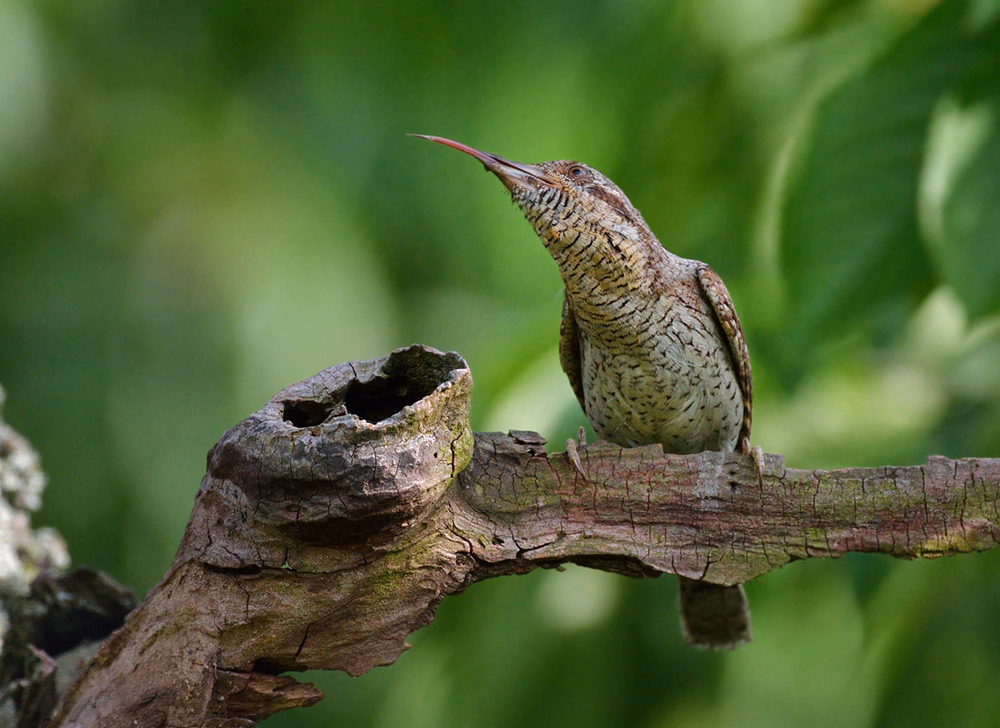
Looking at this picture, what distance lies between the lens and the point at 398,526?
2408 mm

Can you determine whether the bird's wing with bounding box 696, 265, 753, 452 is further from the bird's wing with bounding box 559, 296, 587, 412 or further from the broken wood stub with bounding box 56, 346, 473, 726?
the broken wood stub with bounding box 56, 346, 473, 726

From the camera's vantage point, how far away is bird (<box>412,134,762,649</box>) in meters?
3.17

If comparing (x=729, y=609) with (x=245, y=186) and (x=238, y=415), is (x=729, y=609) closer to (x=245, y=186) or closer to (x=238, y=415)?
(x=238, y=415)

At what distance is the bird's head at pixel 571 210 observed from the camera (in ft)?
10.3

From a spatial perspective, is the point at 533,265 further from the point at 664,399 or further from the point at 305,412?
the point at 305,412

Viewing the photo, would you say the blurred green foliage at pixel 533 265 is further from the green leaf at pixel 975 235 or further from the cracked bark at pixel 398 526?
the cracked bark at pixel 398 526

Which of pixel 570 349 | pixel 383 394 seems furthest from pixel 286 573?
pixel 570 349

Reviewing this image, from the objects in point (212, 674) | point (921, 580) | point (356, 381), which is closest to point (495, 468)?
point (356, 381)

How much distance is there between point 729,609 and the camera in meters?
3.67

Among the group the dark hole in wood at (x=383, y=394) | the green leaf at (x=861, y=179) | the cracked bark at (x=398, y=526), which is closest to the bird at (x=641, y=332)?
the cracked bark at (x=398, y=526)

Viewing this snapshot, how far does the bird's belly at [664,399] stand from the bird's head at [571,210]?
1.33 ft

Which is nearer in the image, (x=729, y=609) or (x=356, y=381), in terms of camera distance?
(x=356, y=381)

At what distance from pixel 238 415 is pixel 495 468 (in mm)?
3385

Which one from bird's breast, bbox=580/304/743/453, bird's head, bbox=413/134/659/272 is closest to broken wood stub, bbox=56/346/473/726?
bird's head, bbox=413/134/659/272
